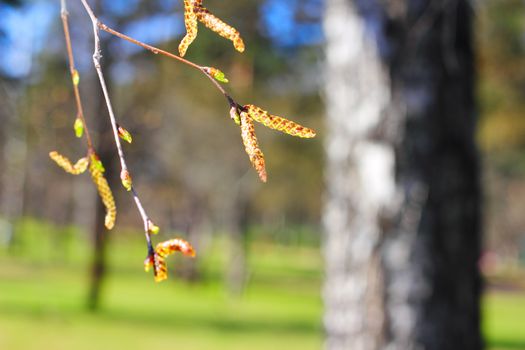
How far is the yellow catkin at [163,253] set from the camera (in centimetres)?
86

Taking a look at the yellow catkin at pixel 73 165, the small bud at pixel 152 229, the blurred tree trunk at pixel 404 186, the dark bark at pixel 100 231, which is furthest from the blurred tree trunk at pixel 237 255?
the small bud at pixel 152 229

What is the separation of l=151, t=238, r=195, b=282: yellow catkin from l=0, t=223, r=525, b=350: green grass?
24.8 feet

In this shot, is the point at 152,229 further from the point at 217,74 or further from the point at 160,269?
the point at 217,74

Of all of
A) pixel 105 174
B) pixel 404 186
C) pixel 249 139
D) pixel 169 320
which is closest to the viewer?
pixel 249 139

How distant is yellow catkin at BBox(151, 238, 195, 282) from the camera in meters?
0.86

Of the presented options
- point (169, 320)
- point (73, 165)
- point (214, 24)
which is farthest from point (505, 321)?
point (214, 24)

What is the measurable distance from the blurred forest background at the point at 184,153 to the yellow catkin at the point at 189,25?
11.2ft

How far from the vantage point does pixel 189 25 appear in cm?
88

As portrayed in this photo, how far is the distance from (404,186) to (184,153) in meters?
18.1

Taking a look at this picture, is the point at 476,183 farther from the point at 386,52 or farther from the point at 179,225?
the point at 179,225

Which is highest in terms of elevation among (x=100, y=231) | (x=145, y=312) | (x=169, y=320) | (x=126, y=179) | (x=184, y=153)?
(x=184, y=153)

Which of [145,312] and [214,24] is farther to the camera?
[145,312]

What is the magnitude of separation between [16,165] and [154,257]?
29499 millimetres

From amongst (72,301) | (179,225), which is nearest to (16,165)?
(179,225)
